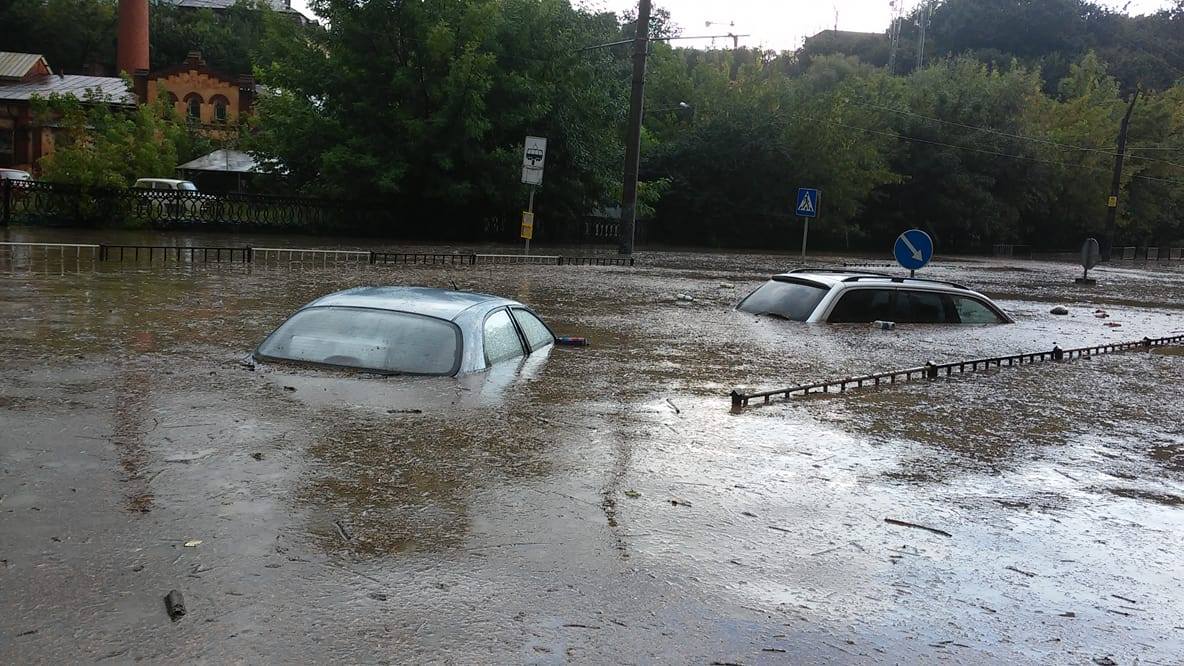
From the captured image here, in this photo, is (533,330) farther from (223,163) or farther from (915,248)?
(223,163)

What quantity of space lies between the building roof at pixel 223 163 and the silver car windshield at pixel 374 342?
37.3 meters

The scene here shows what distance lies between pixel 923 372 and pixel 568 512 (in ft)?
21.2

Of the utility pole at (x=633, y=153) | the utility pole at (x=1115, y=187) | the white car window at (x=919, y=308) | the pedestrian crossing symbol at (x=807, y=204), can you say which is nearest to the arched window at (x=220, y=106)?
the utility pole at (x=633, y=153)

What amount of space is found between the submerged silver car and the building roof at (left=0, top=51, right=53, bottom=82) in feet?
203

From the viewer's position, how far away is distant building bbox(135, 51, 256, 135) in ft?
217

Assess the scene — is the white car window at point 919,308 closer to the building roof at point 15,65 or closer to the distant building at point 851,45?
the building roof at point 15,65

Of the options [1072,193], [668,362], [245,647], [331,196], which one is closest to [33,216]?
[331,196]

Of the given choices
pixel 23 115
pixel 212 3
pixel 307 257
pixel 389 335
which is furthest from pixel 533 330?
pixel 212 3

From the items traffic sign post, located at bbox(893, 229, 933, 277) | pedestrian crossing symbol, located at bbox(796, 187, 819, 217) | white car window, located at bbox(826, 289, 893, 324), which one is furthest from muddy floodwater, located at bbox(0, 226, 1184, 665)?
pedestrian crossing symbol, located at bbox(796, 187, 819, 217)

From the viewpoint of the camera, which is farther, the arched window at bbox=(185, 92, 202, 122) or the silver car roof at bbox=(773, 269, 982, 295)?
the arched window at bbox=(185, 92, 202, 122)

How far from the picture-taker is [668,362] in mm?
11383

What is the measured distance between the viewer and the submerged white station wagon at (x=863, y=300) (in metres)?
14.4

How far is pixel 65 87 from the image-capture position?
62406 millimetres

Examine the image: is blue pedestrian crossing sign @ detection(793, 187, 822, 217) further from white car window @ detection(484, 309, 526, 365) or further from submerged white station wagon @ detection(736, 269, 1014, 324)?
white car window @ detection(484, 309, 526, 365)
